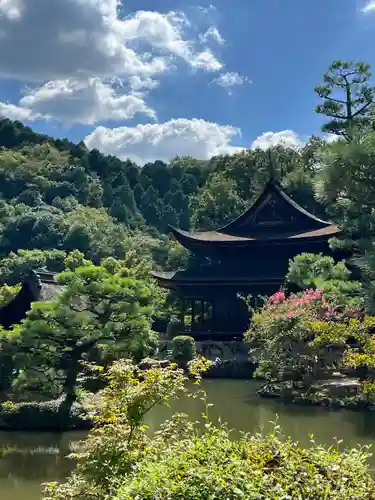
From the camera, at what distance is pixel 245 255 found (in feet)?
94.6

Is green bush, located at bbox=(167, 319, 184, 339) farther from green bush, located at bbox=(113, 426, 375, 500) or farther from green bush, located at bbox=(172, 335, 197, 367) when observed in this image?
green bush, located at bbox=(113, 426, 375, 500)

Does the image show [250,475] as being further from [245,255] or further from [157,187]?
[157,187]

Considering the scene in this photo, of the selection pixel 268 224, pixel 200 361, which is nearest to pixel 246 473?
pixel 200 361

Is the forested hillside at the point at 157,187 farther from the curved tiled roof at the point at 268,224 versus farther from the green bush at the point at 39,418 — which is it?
the green bush at the point at 39,418

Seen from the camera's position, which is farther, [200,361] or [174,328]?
[174,328]

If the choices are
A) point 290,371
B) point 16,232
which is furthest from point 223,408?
point 16,232

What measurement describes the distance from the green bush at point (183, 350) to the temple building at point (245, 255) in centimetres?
367

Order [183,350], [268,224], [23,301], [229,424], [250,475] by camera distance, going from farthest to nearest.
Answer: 1. [268,224]
2. [183,350]
3. [23,301]
4. [229,424]
5. [250,475]

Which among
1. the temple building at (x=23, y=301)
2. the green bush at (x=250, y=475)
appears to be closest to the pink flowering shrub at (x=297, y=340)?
the temple building at (x=23, y=301)

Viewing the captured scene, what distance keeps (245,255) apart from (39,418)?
18.1 metres

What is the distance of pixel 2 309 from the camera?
1602 centimetres

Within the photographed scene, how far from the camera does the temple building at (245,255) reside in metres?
27.3

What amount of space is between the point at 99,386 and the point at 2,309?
3.49m

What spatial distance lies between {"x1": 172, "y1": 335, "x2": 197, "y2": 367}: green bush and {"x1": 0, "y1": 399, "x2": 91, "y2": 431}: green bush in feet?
35.0
